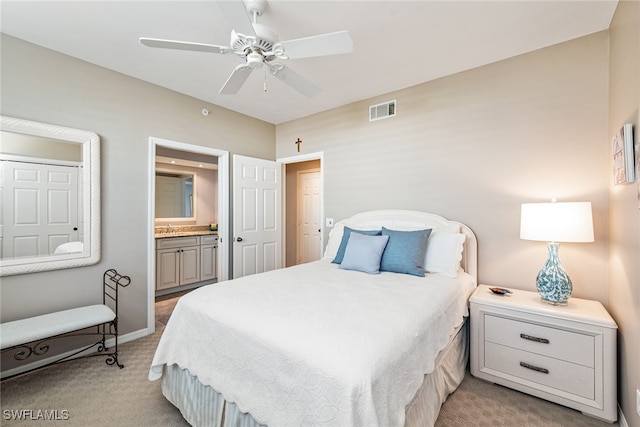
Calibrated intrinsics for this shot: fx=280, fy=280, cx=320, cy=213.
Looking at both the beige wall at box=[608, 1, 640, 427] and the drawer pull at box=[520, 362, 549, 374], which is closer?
the beige wall at box=[608, 1, 640, 427]

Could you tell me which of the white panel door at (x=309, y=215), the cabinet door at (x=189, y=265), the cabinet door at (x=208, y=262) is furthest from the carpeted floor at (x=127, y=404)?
the white panel door at (x=309, y=215)

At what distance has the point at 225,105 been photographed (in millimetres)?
3600

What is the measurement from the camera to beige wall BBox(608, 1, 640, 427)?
1482 mm

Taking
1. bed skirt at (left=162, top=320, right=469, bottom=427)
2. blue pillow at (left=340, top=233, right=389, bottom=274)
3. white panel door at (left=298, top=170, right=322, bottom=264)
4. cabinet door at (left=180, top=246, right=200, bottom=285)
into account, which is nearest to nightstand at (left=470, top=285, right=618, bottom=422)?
bed skirt at (left=162, top=320, right=469, bottom=427)

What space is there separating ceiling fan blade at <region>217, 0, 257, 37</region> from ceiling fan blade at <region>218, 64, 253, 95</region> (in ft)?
0.94

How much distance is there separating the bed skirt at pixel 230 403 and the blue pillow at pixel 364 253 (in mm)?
807

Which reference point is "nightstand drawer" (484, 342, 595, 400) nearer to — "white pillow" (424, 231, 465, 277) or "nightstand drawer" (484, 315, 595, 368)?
"nightstand drawer" (484, 315, 595, 368)

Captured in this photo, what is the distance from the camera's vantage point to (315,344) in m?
1.19

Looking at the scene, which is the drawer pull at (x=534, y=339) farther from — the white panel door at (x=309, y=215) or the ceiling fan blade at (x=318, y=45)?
the white panel door at (x=309, y=215)

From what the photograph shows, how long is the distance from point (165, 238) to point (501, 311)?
4195 millimetres

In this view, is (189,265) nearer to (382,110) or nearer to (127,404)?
(127,404)

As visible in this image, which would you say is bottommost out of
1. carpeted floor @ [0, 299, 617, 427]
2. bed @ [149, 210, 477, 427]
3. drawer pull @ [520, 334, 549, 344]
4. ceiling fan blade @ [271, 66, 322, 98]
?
carpeted floor @ [0, 299, 617, 427]

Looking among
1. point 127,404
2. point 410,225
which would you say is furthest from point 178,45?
point 410,225

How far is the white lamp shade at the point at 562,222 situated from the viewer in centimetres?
185
